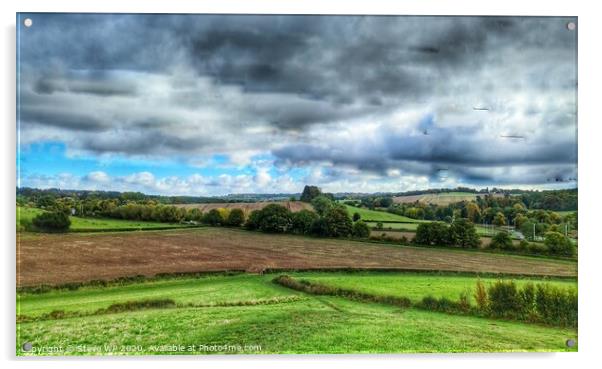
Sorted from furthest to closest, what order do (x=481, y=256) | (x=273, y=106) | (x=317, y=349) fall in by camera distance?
(x=481, y=256) → (x=273, y=106) → (x=317, y=349)

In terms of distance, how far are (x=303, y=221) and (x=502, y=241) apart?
296 centimetres

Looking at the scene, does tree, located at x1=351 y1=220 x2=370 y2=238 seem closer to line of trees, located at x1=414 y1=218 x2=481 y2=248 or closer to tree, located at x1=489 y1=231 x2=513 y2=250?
line of trees, located at x1=414 y1=218 x2=481 y2=248

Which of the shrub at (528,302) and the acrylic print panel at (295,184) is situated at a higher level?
the acrylic print panel at (295,184)

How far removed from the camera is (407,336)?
5832 millimetres

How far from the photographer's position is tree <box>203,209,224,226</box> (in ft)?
20.9

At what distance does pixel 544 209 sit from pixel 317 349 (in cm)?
383

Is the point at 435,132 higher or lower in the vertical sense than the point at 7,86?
lower

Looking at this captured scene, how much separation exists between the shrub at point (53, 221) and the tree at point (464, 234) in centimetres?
547

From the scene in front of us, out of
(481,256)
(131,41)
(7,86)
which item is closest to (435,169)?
(481,256)

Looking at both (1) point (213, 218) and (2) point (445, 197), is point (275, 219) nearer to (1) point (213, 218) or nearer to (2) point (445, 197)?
(1) point (213, 218)

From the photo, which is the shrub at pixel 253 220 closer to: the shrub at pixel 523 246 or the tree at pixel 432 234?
the tree at pixel 432 234

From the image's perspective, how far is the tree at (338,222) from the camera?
635cm

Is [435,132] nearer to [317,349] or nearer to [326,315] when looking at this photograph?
[326,315]

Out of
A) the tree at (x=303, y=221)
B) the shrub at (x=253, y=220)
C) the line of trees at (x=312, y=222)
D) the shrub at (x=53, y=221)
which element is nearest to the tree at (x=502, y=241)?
the line of trees at (x=312, y=222)
